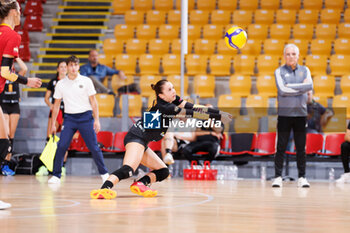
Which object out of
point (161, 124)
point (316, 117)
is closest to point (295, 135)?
point (316, 117)

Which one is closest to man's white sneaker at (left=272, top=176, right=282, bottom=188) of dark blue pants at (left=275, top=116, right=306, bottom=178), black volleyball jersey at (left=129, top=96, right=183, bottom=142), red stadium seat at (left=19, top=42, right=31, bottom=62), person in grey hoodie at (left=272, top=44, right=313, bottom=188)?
person in grey hoodie at (left=272, top=44, right=313, bottom=188)

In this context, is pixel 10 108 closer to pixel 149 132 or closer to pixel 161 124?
pixel 149 132

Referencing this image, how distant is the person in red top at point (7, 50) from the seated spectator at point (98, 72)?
6.55 m

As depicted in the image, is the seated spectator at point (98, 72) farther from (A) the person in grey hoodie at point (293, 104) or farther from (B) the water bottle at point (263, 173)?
→ (A) the person in grey hoodie at point (293, 104)

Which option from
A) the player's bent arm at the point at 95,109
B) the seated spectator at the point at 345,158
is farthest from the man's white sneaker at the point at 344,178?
the player's bent arm at the point at 95,109

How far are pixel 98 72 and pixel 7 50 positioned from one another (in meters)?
7.42

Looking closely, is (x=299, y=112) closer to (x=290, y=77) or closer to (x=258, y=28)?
(x=290, y=77)

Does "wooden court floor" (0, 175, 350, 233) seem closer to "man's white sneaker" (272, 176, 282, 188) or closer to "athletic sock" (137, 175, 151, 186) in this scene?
"athletic sock" (137, 175, 151, 186)

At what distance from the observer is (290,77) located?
8.93 m

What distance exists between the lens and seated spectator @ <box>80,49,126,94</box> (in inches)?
475

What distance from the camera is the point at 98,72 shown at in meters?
12.7

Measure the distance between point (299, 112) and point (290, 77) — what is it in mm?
539

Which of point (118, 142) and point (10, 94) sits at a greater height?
point (10, 94)

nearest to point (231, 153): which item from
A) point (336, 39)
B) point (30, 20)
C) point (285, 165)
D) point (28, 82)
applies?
point (285, 165)
